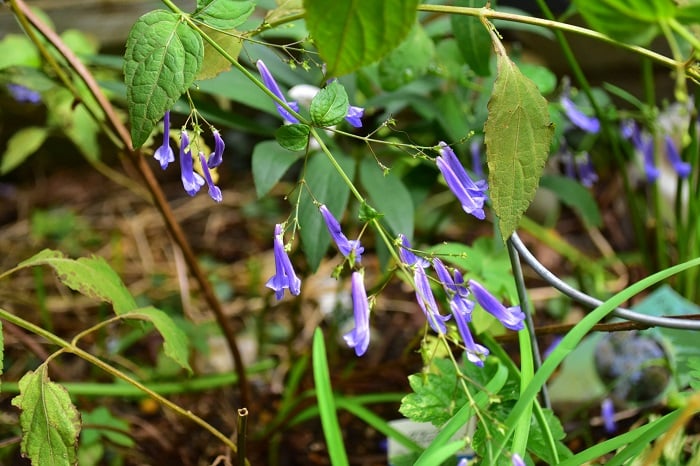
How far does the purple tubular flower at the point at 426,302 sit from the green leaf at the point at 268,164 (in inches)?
14.5

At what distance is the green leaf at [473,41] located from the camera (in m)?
0.89

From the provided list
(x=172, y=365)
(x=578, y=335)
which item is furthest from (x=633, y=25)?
(x=172, y=365)

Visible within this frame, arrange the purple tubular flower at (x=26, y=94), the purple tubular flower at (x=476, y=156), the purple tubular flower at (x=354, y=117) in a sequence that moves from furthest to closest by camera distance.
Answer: the purple tubular flower at (x=26, y=94) → the purple tubular flower at (x=476, y=156) → the purple tubular flower at (x=354, y=117)

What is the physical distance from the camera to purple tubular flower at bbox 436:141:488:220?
651mm

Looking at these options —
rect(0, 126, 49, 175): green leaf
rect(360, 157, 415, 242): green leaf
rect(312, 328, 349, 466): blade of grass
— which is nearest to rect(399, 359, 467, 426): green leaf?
rect(312, 328, 349, 466): blade of grass

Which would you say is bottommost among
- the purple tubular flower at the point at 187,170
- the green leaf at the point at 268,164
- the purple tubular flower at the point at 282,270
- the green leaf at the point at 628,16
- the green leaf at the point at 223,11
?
the green leaf at the point at 268,164

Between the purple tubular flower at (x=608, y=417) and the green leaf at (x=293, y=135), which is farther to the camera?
the purple tubular flower at (x=608, y=417)

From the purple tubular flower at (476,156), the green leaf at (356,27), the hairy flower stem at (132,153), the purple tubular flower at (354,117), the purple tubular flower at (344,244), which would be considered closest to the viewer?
the green leaf at (356,27)

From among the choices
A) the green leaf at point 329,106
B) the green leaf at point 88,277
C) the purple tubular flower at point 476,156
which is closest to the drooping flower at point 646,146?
the purple tubular flower at point 476,156

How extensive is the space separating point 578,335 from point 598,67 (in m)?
1.60

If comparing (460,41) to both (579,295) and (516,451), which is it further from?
(516,451)

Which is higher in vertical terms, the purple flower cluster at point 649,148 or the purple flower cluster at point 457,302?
the purple flower cluster at point 457,302

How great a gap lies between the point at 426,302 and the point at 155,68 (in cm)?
30

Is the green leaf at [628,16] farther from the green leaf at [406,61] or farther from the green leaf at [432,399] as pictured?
the green leaf at [406,61]
